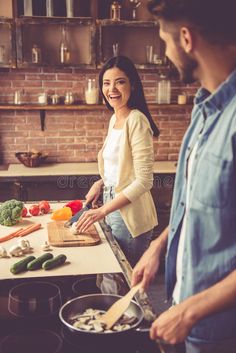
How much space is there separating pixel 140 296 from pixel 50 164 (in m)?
3.50

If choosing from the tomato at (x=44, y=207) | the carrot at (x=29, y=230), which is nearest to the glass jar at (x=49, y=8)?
the tomato at (x=44, y=207)

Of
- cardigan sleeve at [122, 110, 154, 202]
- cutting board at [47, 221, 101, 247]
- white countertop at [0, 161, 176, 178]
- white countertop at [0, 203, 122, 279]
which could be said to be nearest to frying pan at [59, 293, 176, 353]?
white countertop at [0, 203, 122, 279]

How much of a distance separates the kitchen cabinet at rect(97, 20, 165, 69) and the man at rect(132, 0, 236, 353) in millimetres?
3405

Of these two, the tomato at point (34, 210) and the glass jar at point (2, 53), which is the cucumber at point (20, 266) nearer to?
the tomato at point (34, 210)

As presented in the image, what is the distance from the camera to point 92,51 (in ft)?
14.7

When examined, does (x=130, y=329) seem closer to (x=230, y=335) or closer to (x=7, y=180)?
(x=230, y=335)

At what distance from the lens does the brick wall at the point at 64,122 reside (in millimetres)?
4777

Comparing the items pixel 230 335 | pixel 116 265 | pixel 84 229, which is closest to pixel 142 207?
pixel 84 229

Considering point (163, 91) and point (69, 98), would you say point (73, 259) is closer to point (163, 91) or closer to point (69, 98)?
point (69, 98)

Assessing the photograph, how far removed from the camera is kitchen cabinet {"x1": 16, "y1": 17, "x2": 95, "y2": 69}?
4.40 meters

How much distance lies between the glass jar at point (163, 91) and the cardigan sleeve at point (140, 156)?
7.75ft

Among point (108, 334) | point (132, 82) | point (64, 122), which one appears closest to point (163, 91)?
point (64, 122)

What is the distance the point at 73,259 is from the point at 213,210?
0.91 metres

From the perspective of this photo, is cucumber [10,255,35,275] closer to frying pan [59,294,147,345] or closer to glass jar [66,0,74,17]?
→ frying pan [59,294,147,345]
